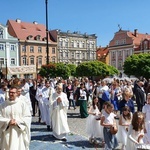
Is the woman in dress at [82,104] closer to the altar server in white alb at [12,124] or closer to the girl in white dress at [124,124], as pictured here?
the girl in white dress at [124,124]

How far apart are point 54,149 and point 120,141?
1923mm

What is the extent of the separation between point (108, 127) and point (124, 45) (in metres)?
72.1

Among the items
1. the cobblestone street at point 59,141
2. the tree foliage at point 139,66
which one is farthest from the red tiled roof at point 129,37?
the cobblestone street at point 59,141

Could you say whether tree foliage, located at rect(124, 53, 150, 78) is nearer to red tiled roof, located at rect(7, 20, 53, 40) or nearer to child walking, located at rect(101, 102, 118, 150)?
red tiled roof, located at rect(7, 20, 53, 40)

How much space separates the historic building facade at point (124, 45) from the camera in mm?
75562

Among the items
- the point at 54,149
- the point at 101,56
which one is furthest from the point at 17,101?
the point at 101,56

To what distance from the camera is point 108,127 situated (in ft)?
24.6

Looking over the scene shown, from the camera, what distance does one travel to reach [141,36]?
79.9m

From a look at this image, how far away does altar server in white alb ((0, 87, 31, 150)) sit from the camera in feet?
19.4

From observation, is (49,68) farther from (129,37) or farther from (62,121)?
(129,37)

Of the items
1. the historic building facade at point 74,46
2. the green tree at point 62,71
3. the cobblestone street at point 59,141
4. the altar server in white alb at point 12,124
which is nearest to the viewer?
the altar server in white alb at point 12,124

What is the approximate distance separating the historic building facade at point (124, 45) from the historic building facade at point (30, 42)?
60.9ft

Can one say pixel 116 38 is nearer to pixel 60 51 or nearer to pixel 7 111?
pixel 60 51

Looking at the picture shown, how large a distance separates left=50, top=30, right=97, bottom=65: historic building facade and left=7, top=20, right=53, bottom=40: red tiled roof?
3.37 m
